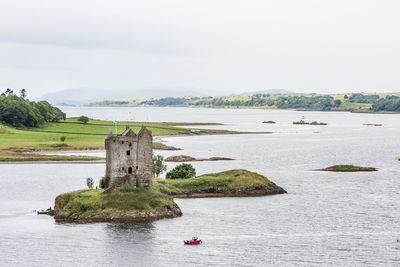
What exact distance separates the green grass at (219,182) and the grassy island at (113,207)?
16.8 m

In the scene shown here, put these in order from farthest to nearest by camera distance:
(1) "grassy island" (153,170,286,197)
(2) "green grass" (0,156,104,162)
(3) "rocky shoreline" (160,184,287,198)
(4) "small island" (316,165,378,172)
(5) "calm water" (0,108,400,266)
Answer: (2) "green grass" (0,156,104,162) < (4) "small island" (316,165,378,172) < (1) "grassy island" (153,170,286,197) < (3) "rocky shoreline" (160,184,287,198) < (5) "calm water" (0,108,400,266)

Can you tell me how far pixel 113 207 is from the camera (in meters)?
85.5

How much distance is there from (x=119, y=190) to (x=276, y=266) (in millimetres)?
32244

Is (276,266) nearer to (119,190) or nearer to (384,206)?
(119,190)

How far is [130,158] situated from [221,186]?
1019 inches

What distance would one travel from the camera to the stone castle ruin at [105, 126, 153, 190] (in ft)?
291

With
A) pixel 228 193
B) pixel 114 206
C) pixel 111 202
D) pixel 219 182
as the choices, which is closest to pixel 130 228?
pixel 114 206

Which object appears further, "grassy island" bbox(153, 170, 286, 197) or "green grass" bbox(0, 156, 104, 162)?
"green grass" bbox(0, 156, 104, 162)

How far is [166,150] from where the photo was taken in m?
188

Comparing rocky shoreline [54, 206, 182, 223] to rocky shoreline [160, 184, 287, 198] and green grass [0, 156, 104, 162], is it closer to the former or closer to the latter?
rocky shoreline [160, 184, 287, 198]

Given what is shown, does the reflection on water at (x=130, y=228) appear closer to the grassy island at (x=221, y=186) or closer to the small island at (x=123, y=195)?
the small island at (x=123, y=195)

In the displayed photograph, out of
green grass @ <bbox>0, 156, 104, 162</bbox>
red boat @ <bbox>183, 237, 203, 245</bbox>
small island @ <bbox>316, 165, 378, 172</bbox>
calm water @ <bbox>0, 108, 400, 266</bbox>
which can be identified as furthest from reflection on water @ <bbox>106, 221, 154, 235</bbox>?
green grass @ <bbox>0, 156, 104, 162</bbox>

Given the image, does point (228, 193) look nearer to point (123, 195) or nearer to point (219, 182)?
point (219, 182)

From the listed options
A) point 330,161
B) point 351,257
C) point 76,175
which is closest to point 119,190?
point 351,257
